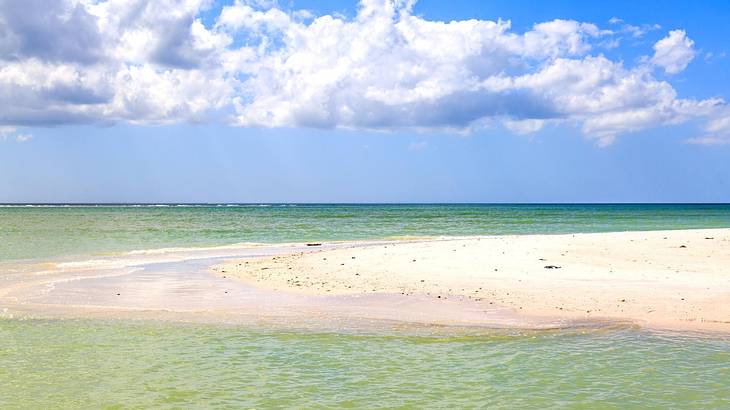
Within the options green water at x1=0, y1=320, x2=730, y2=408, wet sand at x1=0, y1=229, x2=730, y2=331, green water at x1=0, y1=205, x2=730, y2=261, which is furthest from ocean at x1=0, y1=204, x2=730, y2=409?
green water at x1=0, y1=205, x2=730, y2=261

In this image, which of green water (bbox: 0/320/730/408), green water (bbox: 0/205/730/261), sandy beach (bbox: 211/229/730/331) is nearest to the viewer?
green water (bbox: 0/320/730/408)

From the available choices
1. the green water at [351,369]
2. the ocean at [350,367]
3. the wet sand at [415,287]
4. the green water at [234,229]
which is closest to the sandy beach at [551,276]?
the wet sand at [415,287]

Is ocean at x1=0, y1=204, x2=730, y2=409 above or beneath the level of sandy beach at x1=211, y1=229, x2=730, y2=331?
beneath

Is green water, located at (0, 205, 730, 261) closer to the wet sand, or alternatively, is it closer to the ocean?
the wet sand

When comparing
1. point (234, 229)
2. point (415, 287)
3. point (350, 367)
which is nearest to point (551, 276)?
point (415, 287)

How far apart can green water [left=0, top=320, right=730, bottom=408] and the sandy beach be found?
9.12 feet

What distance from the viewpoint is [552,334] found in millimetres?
12531

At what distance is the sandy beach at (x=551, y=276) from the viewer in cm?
1481

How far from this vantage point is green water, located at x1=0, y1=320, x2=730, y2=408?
862 cm

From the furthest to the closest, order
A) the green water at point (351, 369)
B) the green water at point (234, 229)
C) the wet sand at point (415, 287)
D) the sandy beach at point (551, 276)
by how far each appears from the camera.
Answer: the green water at point (234, 229)
the sandy beach at point (551, 276)
the wet sand at point (415, 287)
the green water at point (351, 369)

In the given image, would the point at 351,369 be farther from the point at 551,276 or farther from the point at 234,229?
the point at 234,229

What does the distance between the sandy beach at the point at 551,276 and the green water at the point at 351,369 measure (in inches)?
109

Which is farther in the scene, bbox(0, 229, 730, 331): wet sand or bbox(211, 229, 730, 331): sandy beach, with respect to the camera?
bbox(211, 229, 730, 331): sandy beach

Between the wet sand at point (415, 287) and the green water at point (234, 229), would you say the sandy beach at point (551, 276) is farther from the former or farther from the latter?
the green water at point (234, 229)
